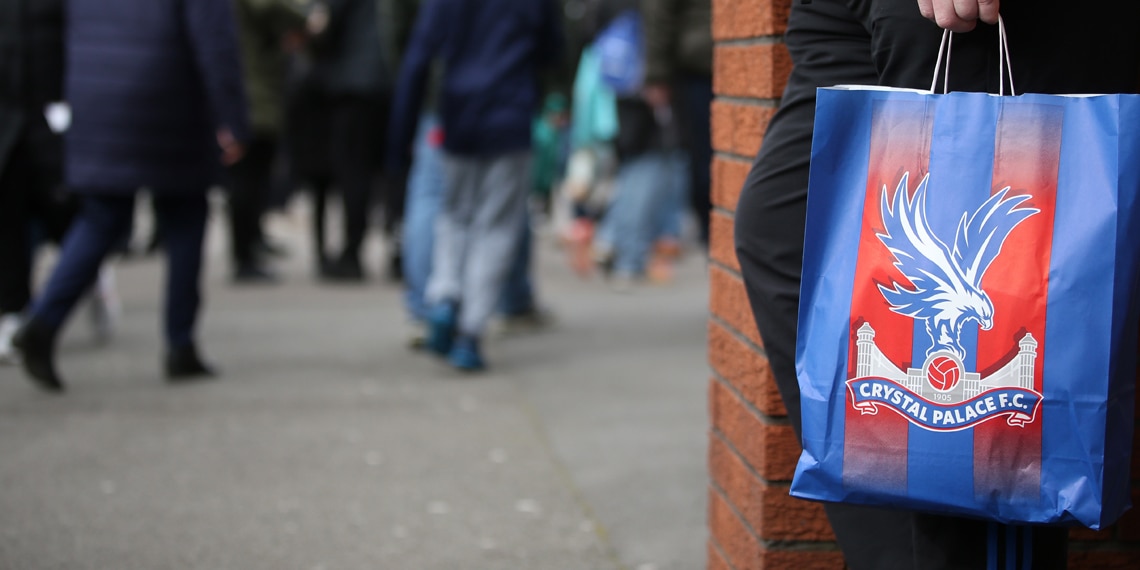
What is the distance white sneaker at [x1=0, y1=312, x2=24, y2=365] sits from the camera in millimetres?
6191

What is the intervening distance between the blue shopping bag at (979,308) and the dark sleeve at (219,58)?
13.5 ft

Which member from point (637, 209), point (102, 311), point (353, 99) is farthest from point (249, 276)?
point (637, 209)

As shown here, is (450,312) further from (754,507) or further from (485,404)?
(754,507)

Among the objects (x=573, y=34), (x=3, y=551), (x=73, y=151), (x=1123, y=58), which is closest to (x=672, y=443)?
(x=3, y=551)

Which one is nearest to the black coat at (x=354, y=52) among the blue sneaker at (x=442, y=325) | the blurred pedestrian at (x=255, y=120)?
the blurred pedestrian at (x=255, y=120)

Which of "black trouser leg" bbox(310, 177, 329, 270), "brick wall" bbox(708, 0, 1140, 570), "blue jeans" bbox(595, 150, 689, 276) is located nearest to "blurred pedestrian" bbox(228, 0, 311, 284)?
"black trouser leg" bbox(310, 177, 329, 270)

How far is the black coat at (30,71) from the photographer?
5887 millimetres

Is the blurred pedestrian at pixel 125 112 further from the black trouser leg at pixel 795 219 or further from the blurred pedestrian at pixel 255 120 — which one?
the black trouser leg at pixel 795 219

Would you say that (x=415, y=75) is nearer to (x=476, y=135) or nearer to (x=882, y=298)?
(x=476, y=135)

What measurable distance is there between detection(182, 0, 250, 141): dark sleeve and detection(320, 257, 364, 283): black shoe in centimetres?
331

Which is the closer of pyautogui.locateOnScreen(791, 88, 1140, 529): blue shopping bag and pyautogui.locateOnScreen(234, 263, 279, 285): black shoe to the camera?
pyautogui.locateOnScreen(791, 88, 1140, 529): blue shopping bag

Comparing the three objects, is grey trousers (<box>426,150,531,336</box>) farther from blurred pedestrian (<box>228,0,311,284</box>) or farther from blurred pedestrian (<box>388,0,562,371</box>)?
blurred pedestrian (<box>228,0,311,284</box>)

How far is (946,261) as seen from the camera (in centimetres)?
177

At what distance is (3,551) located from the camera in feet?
11.9
